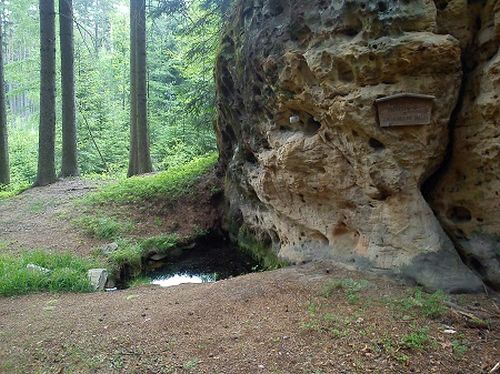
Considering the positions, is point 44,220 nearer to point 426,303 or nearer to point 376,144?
point 376,144

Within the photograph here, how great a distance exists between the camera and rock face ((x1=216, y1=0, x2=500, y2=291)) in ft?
18.4

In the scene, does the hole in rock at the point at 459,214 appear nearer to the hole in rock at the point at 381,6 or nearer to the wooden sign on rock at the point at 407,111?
the wooden sign on rock at the point at 407,111

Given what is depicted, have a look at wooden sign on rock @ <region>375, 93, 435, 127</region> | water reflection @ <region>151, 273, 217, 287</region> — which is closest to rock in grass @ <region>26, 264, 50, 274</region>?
water reflection @ <region>151, 273, 217, 287</region>

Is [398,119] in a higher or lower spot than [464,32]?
lower

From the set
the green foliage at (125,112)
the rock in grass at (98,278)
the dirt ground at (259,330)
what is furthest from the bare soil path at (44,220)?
the dirt ground at (259,330)

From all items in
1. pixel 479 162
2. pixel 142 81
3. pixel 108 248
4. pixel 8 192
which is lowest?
pixel 108 248

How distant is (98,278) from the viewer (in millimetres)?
7691

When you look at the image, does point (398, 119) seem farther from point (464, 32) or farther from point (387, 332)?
point (387, 332)

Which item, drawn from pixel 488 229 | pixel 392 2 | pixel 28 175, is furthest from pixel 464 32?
pixel 28 175

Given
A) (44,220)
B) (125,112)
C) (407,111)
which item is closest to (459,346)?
(407,111)

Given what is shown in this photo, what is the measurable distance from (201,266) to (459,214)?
612cm

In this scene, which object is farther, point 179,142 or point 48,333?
point 179,142

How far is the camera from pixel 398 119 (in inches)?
226

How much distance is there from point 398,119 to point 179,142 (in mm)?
16380
